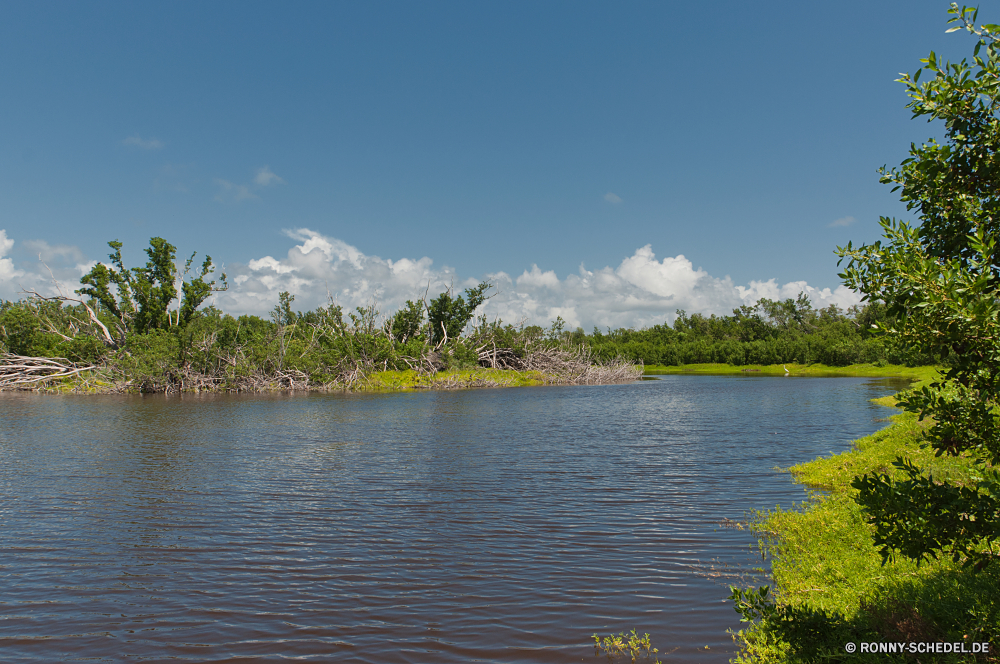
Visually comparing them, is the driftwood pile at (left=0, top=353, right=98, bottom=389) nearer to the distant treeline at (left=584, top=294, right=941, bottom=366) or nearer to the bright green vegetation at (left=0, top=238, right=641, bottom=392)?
the bright green vegetation at (left=0, top=238, right=641, bottom=392)

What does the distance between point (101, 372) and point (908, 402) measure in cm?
6457

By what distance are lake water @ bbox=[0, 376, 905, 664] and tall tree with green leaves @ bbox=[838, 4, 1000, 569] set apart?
3.55 meters

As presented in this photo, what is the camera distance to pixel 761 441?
2433 cm

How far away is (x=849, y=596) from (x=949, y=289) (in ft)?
17.4

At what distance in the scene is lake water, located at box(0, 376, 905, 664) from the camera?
8.15 m

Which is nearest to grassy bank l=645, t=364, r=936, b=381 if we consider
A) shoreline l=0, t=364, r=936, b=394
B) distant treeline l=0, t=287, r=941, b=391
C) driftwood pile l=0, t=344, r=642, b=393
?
shoreline l=0, t=364, r=936, b=394

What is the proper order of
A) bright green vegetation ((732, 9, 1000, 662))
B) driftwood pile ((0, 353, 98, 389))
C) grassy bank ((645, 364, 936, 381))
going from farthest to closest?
grassy bank ((645, 364, 936, 381)) < driftwood pile ((0, 353, 98, 389)) < bright green vegetation ((732, 9, 1000, 662))

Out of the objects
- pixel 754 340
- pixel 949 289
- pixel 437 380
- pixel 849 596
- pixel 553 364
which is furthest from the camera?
pixel 754 340

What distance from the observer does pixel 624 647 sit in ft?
24.8

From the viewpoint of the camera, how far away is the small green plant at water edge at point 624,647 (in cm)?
739

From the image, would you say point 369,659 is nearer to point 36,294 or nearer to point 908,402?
point 908,402

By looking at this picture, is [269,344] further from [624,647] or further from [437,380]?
[624,647]

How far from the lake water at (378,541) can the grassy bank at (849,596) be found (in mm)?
831

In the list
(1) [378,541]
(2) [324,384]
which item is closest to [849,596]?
(1) [378,541]
